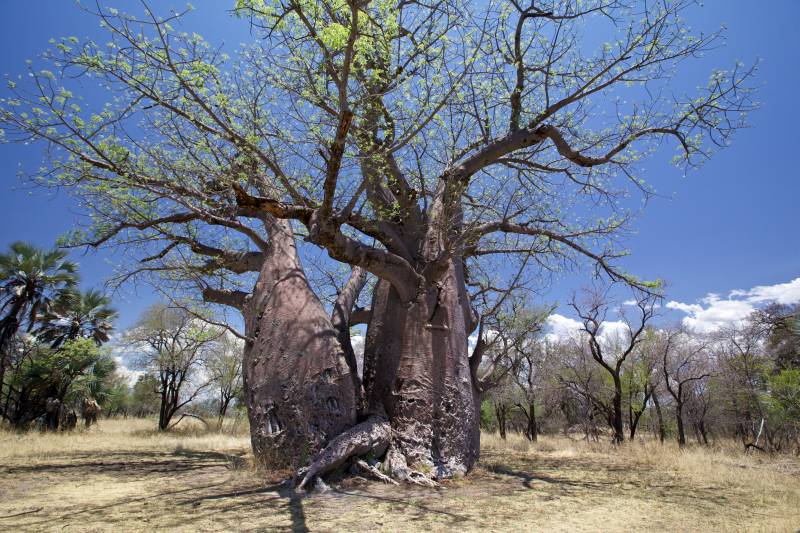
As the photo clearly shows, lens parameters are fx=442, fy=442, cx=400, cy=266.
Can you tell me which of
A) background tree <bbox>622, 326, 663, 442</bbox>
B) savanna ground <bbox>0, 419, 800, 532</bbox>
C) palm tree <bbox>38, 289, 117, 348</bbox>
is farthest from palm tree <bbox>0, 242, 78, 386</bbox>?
background tree <bbox>622, 326, 663, 442</bbox>

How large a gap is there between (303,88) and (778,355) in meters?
14.6

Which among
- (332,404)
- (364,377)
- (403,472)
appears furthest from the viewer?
(364,377)

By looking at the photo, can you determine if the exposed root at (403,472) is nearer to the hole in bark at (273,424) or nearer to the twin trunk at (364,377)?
the twin trunk at (364,377)

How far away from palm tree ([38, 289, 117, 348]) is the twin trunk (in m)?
10.0

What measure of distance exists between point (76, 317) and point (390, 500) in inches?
518

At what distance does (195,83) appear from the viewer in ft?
12.6

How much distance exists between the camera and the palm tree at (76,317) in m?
12.3

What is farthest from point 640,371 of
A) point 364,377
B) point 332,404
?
point 332,404

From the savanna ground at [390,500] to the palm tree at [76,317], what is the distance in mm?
7565

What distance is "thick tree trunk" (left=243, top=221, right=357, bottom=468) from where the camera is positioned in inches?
171

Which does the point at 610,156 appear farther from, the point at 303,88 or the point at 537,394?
the point at 537,394

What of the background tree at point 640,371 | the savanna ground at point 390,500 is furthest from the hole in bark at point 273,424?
the background tree at point 640,371

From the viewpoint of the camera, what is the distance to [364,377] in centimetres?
529

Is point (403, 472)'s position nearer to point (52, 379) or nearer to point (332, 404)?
point (332, 404)
